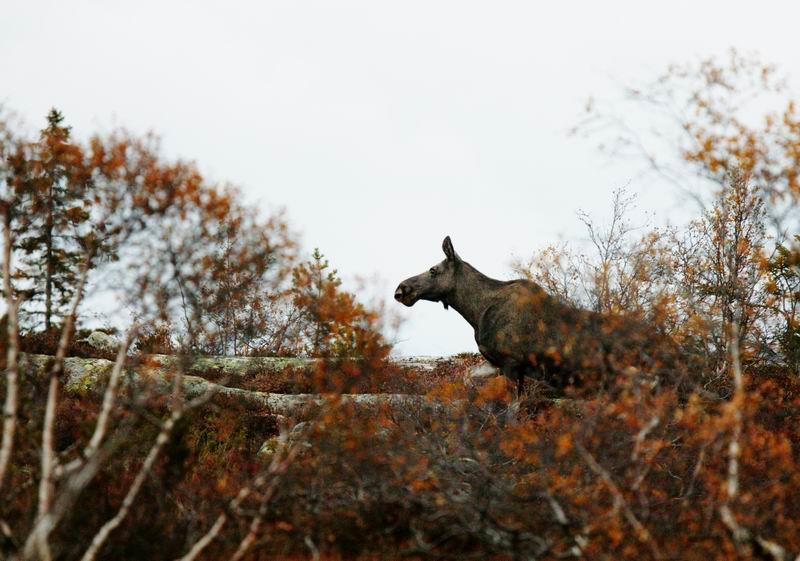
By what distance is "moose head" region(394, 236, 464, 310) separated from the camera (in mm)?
15266

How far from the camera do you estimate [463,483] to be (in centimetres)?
865

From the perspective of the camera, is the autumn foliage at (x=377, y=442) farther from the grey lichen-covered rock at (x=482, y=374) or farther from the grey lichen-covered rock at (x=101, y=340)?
the grey lichen-covered rock at (x=101, y=340)

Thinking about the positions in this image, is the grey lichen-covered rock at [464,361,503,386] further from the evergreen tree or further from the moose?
the evergreen tree

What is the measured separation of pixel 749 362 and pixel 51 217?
1526 cm

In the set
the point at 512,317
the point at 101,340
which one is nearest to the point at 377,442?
the point at 512,317

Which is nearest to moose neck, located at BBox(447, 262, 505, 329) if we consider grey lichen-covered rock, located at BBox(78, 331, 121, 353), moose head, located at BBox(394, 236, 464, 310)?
moose head, located at BBox(394, 236, 464, 310)

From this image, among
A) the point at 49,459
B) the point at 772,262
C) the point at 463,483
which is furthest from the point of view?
the point at 772,262

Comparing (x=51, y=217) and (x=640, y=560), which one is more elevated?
(x=51, y=217)

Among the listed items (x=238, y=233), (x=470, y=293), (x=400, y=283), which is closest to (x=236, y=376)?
(x=400, y=283)

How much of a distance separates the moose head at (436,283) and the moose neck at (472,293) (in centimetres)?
11

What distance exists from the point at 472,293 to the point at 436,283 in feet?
2.46

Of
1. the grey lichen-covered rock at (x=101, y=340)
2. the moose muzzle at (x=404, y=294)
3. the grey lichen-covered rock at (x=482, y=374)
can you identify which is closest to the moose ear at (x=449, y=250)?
the moose muzzle at (x=404, y=294)

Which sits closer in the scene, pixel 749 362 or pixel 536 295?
pixel 536 295

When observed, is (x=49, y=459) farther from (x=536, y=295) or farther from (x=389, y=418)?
(x=536, y=295)
